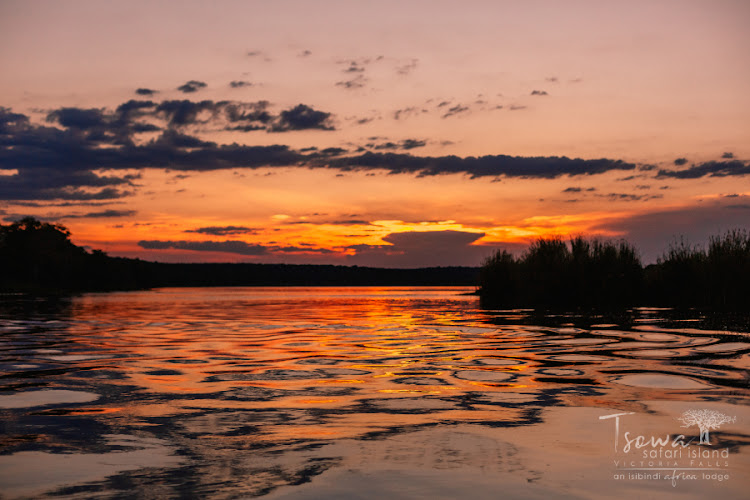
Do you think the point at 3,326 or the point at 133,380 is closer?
the point at 133,380

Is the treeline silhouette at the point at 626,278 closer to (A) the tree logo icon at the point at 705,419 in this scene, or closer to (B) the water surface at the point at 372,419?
(B) the water surface at the point at 372,419

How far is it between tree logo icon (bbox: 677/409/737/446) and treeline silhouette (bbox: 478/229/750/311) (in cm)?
1869

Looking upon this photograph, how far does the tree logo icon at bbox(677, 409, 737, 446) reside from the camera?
583 centimetres

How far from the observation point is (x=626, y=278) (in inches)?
1042

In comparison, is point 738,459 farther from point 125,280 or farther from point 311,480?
point 125,280

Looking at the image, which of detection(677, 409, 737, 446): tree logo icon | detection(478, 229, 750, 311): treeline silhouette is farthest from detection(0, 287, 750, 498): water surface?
detection(478, 229, 750, 311): treeline silhouette

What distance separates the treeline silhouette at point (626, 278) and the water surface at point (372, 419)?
1108 centimetres

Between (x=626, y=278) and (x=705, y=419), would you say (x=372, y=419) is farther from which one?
(x=626, y=278)

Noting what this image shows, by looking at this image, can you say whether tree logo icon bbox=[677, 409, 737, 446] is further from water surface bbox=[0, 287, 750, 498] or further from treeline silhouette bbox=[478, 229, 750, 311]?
treeline silhouette bbox=[478, 229, 750, 311]

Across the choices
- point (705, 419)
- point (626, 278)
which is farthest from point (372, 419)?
point (626, 278)

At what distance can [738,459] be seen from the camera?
4.86 meters

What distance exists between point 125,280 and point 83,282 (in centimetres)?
1017

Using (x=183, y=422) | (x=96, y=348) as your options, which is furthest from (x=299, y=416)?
(x=96, y=348)

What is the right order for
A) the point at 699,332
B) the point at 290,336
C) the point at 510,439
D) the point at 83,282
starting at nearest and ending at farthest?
the point at 510,439
the point at 699,332
the point at 290,336
the point at 83,282
